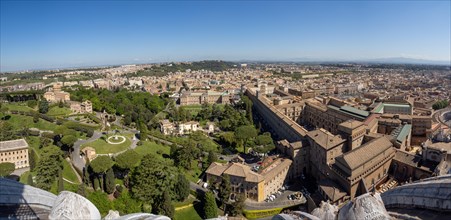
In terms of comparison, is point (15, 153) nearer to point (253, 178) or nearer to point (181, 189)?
point (181, 189)

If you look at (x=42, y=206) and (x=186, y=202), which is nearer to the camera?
(x=42, y=206)

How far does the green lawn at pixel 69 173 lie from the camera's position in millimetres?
21550

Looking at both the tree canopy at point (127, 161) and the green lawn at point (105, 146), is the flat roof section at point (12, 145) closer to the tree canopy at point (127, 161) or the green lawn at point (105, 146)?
the green lawn at point (105, 146)

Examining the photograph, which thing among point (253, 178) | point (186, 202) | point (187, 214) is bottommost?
point (187, 214)

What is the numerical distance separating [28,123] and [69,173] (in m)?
16.2

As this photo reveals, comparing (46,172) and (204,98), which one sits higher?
(204,98)

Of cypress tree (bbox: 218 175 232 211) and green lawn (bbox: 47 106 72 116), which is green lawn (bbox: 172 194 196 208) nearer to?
cypress tree (bbox: 218 175 232 211)

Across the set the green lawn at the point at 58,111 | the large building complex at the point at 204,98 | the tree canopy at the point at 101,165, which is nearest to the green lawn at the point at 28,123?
the green lawn at the point at 58,111

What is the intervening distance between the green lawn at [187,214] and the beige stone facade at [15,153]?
1600cm

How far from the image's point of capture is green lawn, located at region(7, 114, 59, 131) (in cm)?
3241

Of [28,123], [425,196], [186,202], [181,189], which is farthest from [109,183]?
[28,123]

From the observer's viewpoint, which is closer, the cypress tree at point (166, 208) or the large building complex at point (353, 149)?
the cypress tree at point (166, 208)

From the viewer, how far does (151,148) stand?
28.0m

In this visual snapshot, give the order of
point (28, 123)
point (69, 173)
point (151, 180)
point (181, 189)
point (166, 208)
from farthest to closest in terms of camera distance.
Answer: point (28, 123), point (69, 173), point (181, 189), point (151, 180), point (166, 208)
